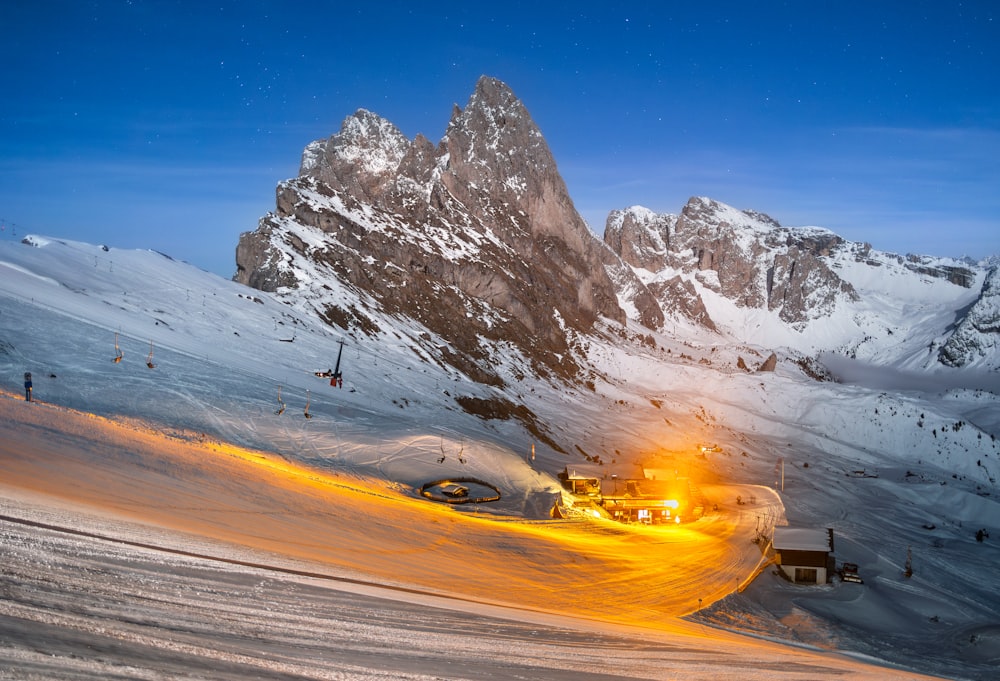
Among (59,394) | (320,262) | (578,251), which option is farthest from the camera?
(578,251)

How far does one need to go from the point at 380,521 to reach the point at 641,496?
41831 mm

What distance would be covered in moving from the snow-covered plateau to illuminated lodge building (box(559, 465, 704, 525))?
191 centimetres

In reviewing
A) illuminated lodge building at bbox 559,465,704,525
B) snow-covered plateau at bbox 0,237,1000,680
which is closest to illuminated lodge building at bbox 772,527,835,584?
snow-covered plateau at bbox 0,237,1000,680

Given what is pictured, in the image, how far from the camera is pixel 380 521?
12.6 m

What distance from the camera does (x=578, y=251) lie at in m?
191

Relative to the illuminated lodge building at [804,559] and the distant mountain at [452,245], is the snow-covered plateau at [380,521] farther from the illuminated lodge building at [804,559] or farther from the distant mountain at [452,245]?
the distant mountain at [452,245]


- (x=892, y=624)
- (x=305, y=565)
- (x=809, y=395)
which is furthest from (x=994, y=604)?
(x=809, y=395)

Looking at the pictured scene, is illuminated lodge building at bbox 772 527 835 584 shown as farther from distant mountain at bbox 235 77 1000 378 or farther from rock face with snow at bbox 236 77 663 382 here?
rock face with snow at bbox 236 77 663 382

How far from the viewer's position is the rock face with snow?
10869cm

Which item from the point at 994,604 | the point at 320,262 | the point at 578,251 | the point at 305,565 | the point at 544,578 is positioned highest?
the point at 578,251

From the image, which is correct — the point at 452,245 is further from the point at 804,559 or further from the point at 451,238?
the point at 804,559

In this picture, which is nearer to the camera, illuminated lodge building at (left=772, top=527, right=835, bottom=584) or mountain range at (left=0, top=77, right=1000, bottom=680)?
mountain range at (left=0, top=77, right=1000, bottom=680)

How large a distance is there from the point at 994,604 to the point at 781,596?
17266 millimetres

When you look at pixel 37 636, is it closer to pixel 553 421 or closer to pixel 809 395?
pixel 553 421
